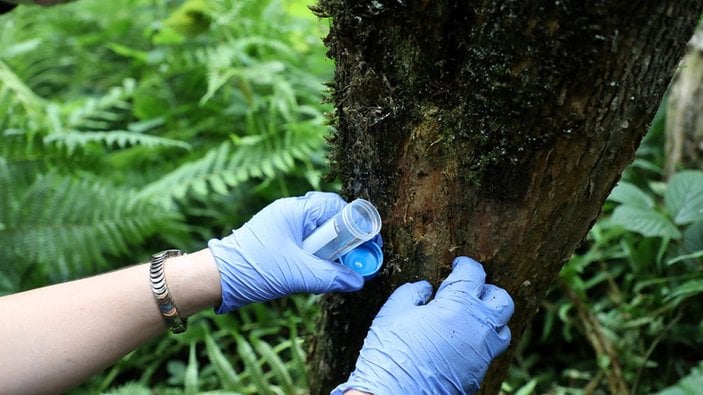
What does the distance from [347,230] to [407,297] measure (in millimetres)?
181

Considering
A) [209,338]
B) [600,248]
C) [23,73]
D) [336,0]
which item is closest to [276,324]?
[209,338]

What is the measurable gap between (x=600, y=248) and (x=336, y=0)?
169 centimetres

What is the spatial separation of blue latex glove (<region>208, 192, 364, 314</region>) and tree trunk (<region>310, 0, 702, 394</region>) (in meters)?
0.10

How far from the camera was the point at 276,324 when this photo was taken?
2209 millimetres

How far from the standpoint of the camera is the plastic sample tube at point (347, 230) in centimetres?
106

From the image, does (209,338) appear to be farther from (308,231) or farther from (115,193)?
(308,231)

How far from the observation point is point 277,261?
3.75 feet

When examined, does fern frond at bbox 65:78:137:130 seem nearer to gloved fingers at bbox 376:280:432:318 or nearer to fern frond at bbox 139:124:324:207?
fern frond at bbox 139:124:324:207

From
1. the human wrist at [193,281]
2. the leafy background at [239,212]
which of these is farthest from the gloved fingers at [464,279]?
the leafy background at [239,212]

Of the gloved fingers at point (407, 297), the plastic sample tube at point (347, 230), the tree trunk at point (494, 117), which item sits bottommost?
the gloved fingers at point (407, 297)

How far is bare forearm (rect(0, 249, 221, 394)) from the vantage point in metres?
1.03

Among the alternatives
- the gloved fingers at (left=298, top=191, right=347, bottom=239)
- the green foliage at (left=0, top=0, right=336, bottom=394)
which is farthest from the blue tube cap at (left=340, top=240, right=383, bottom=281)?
the green foliage at (left=0, top=0, right=336, bottom=394)

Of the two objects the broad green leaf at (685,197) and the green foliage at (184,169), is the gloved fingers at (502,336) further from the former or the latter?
the broad green leaf at (685,197)

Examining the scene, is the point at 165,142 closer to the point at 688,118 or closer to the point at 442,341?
the point at 442,341
